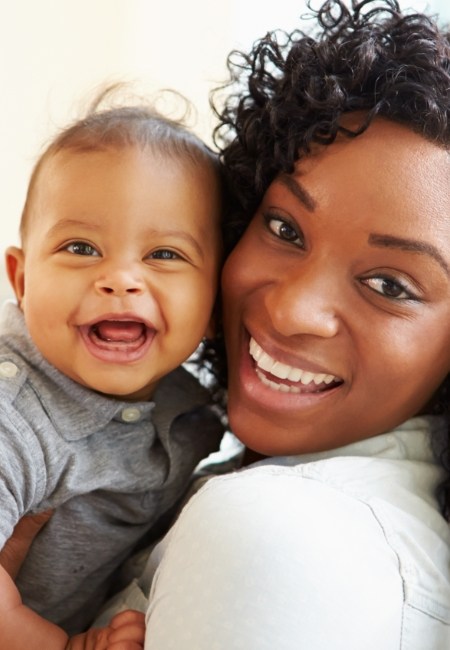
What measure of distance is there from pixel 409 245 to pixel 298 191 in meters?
0.19

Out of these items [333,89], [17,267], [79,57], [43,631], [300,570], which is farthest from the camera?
[79,57]

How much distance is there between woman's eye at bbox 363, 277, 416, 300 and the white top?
0.91 ft

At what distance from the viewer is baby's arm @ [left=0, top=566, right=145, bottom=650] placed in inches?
45.7

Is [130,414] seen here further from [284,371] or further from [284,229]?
[284,229]

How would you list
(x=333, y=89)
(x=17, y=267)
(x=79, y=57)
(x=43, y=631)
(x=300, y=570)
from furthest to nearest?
(x=79, y=57) < (x=17, y=267) < (x=333, y=89) < (x=43, y=631) < (x=300, y=570)

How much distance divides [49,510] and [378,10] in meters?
0.92

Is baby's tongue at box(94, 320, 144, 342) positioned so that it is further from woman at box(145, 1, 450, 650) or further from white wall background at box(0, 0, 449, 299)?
white wall background at box(0, 0, 449, 299)

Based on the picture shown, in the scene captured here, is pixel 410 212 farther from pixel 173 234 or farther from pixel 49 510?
pixel 49 510

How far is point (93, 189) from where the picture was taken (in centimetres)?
130

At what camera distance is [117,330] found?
4.29 feet

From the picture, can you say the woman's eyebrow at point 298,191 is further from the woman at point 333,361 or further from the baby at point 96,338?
the baby at point 96,338

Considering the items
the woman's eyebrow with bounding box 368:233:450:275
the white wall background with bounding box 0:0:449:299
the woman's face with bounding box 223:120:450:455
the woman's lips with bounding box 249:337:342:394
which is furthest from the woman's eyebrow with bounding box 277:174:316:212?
the white wall background with bounding box 0:0:449:299

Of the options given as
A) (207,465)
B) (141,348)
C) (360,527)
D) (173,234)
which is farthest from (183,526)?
(207,465)

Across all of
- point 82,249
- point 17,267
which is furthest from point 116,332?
point 17,267
